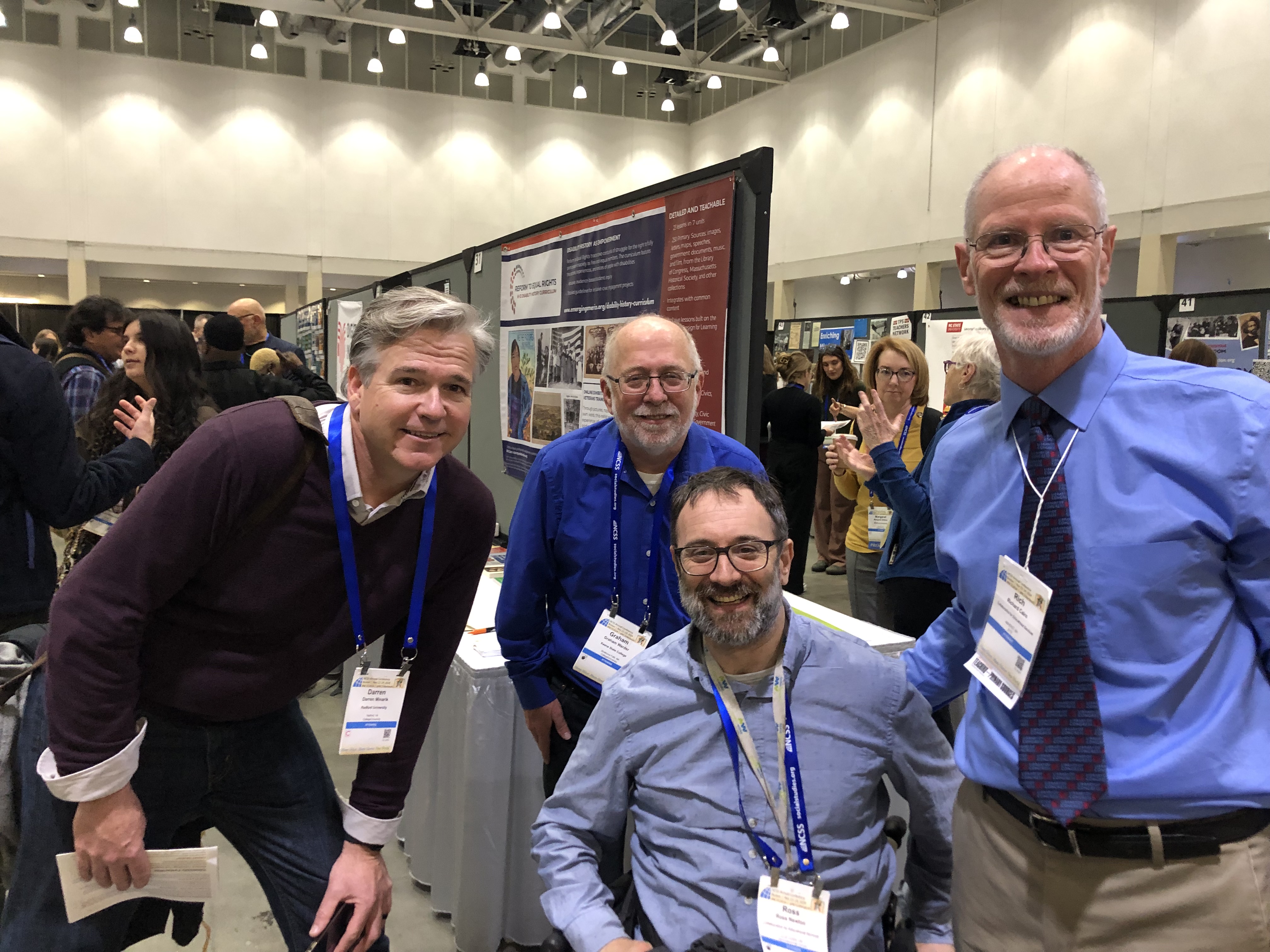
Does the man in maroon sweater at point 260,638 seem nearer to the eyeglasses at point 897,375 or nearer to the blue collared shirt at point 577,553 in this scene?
the blue collared shirt at point 577,553

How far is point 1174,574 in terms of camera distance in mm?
1070

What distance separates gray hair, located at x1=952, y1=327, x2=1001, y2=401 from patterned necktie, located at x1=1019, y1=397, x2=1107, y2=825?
1.38m

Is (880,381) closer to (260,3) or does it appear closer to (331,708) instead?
(331,708)

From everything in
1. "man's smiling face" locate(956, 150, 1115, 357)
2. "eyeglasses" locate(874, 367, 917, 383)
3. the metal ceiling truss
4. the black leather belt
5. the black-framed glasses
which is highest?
the metal ceiling truss

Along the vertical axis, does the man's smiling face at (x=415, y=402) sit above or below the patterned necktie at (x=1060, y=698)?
above

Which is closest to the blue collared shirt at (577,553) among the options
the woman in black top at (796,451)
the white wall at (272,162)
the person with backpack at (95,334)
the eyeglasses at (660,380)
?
the eyeglasses at (660,380)

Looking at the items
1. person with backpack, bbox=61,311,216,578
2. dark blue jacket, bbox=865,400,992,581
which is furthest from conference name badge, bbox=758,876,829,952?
person with backpack, bbox=61,311,216,578

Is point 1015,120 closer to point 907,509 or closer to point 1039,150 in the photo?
point 907,509

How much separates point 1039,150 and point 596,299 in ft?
6.21

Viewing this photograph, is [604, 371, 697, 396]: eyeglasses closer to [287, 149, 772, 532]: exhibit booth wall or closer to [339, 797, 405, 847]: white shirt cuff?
[287, 149, 772, 532]: exhibit booth wall

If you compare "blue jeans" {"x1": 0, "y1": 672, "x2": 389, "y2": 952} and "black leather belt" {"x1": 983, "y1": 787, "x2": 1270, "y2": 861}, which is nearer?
"black leather belt" {"x1": 983, "y1": 787, "x2": 1270, "y2": 861}

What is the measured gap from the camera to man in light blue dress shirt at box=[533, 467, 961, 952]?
1.38 meters

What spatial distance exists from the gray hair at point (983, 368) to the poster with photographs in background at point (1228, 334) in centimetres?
336

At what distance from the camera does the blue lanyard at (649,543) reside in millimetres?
1847
